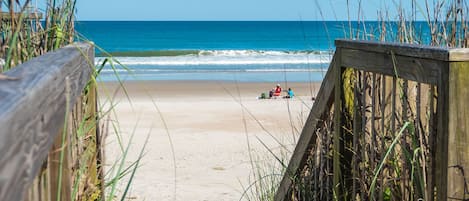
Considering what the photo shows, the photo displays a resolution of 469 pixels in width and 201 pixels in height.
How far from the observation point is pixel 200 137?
1168cm

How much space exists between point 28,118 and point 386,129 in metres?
2.05

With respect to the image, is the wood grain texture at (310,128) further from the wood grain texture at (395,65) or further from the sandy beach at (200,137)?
the wood grain texture at (395,65)

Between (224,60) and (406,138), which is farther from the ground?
(406,138)

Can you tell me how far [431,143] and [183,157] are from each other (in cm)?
773

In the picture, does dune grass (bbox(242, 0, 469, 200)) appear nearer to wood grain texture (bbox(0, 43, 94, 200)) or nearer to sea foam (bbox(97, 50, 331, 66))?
wood grain texture (bbox(0, 43, 94, 200))

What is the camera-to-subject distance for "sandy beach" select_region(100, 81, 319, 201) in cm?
741

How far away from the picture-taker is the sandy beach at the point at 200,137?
24.3 ft

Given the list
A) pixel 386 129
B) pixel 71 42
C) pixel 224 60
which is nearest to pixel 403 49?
pixel 386 129

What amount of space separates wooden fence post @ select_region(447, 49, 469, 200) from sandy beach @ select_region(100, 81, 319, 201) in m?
1.24

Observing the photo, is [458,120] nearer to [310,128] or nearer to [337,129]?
[337,129]

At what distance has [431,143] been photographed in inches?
88.3

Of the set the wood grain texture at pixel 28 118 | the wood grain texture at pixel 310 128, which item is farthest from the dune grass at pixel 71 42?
the wood grain texture at pixel 310 128

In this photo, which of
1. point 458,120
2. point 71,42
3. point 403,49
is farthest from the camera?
point 71,42

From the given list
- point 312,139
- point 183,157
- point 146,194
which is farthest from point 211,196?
point 312,139
